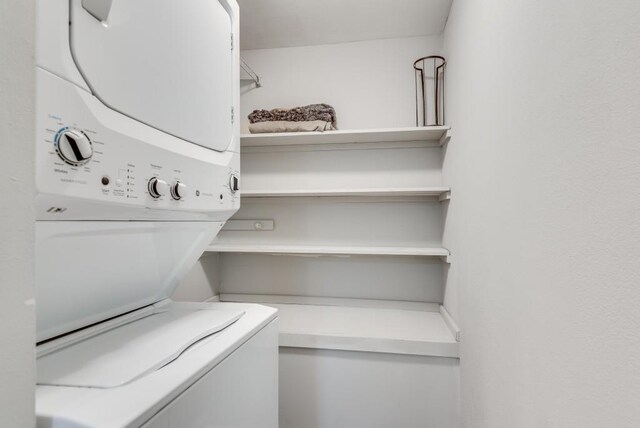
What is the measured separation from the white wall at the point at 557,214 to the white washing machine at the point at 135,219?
2.33 feet

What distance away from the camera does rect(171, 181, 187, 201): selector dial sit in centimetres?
83

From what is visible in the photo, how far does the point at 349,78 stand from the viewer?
2.19 meters

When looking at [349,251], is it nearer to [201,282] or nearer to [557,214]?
[201,282]

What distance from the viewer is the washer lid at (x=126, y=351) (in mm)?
619

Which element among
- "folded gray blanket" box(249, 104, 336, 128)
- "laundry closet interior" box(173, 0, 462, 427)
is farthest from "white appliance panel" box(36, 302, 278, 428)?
"folded gray blanket" box(249, 104, 336, 128)

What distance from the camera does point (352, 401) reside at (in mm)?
1653

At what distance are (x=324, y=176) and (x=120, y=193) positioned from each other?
1.63m

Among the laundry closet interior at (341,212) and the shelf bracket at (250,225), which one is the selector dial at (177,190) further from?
the shelf bracket at (250,225)

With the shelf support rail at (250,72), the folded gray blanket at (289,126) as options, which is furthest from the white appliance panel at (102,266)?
the shelf support rail at (250,72)

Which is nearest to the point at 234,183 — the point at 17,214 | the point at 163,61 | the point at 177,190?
the point at 177,190

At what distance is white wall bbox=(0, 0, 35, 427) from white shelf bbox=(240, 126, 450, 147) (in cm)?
164

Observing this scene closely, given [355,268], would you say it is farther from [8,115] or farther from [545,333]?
[8,115]

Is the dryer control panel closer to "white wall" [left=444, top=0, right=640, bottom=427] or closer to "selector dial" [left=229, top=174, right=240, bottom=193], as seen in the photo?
"selector dial" [left=229, top=174, right=240, bottom=193]

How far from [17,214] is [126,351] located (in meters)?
0.51
